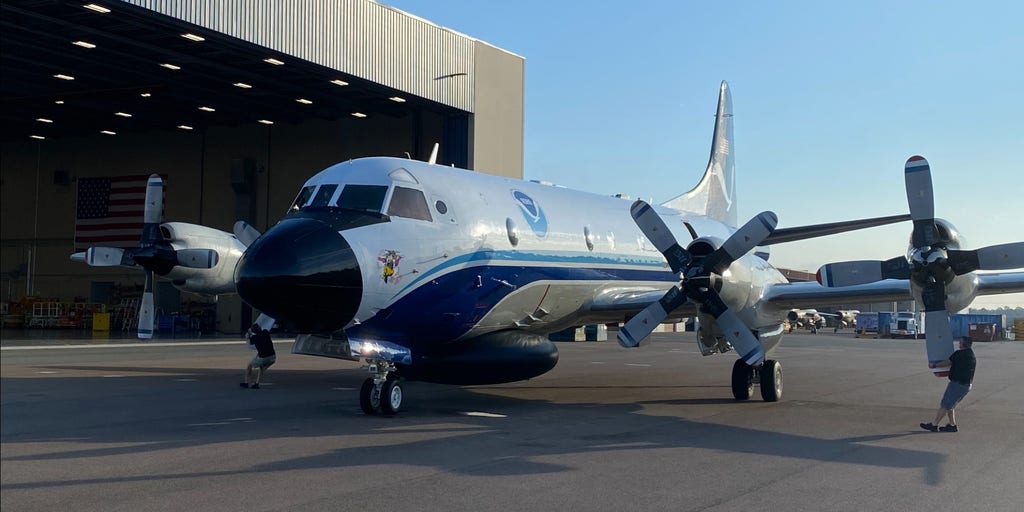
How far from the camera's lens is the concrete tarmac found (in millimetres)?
7734

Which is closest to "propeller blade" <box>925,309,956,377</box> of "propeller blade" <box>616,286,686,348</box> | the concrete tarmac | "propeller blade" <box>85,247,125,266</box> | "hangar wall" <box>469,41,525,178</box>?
the concrete tarmac

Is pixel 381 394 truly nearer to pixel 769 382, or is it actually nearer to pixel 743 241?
pixel 743 241

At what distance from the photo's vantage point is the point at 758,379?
16500 mm

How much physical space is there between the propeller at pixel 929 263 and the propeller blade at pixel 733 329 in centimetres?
161

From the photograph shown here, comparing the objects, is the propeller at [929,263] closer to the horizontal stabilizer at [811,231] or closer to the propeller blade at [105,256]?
the horizontal stabilizer at [811,231]

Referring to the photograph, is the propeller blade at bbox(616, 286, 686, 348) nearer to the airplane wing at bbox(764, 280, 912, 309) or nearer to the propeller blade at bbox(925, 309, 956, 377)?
the airplane wing at bbox(764, 280, 912, 309)

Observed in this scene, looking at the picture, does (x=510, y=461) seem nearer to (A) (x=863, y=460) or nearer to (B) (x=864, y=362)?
(A) (x=863, y=460)

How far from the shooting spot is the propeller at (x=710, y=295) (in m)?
14.3

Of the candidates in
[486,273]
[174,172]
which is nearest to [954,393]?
[486,273]

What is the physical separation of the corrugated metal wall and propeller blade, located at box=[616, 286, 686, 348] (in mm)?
17700

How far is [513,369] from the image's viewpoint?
1482 centimetres

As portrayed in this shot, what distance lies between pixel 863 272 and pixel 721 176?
530 inches

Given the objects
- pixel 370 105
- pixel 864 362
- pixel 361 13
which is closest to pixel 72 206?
pixel 370 105

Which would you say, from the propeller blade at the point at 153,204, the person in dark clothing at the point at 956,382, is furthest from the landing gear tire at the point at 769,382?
the propeller blade at the point at 153,204
